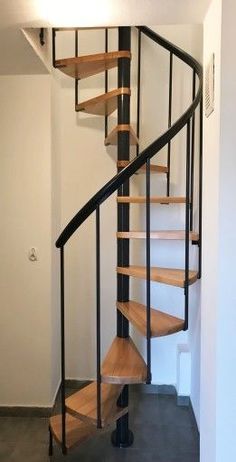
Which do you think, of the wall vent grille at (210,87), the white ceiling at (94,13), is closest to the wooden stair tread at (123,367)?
the wall vent grille at (210,87)

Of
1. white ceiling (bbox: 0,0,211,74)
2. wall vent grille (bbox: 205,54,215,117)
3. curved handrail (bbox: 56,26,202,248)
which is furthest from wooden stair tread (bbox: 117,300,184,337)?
white ceiling (bbox: 0,0,211,74)

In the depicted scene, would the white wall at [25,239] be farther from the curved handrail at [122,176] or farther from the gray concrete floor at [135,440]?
the curved handrail at [122,176]

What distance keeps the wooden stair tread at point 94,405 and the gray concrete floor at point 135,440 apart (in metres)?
0.28

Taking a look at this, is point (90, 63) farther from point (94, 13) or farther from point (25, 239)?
point (25, 239)

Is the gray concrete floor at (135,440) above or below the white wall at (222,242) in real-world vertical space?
below

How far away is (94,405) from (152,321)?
21.0 inches

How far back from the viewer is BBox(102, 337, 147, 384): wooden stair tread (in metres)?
1.80

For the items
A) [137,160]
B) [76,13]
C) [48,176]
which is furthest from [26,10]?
[48,176]

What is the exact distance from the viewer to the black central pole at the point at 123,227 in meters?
2.15

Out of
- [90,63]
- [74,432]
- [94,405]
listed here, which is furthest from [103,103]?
[74,432]

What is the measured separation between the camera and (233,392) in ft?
4.43

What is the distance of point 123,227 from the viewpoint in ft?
7.13

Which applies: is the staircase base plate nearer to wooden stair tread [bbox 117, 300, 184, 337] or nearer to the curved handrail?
wooden stair tread [bbox 117, 300, 184, 337]

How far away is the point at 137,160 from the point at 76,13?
2.16 feet
